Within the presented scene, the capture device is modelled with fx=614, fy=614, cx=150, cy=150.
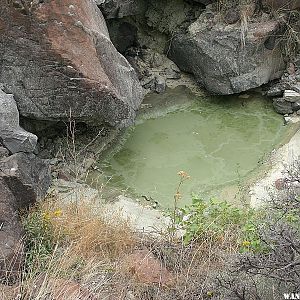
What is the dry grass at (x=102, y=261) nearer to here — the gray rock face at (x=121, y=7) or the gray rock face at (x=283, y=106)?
the gray rock face at (x=121, y=7)

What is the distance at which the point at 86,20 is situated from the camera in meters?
6.43

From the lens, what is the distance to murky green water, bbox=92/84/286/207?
7.04m

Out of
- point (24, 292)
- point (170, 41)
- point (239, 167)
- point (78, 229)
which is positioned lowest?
point (239, 167)

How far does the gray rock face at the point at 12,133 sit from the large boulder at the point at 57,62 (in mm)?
386

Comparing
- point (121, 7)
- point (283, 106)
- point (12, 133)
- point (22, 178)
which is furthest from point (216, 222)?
point (121, 7)

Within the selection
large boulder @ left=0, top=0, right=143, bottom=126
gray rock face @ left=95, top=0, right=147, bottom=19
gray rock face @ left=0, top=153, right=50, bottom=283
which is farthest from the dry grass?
gray rock face @ left=95, top=0, right=147, bottom=19

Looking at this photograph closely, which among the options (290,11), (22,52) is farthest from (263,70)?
(22,52)

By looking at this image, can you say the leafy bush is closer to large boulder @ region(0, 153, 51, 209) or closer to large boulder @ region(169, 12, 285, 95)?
large boulder @ region(0, 153, 51, 209)

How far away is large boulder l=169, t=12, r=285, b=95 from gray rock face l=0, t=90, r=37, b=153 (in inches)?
129

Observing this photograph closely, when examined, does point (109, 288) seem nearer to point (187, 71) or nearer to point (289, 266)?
point (289, 266)

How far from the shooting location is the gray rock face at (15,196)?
15.6 ft

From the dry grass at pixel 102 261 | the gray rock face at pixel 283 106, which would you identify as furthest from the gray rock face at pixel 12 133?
the gray rock face at pixel 283 106

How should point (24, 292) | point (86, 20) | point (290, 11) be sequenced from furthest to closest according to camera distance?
point (290, 11)
point (86, 20)
point (24, 292)

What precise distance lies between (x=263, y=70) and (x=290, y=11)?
858mm
